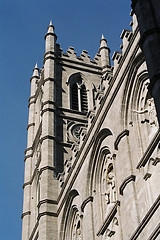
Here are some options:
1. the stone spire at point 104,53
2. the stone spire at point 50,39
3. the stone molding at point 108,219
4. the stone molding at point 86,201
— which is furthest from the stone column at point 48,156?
the stone molding at point 108,219

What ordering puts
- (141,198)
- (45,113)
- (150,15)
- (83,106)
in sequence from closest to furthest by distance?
(150,15) → (141,198) → (45,113) → (83,106)

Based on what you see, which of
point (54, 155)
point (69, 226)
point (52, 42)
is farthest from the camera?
point (52, 42)

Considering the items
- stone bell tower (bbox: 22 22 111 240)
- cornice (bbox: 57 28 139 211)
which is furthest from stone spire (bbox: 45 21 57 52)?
cornice (bbox: 57 28 139 211)

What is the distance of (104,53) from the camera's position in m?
39.6

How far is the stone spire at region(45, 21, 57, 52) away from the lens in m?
37.5

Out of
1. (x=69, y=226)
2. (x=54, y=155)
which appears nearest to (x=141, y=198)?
(x=69, y=226)

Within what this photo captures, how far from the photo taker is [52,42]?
125ft

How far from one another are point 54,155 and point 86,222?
8.98 m

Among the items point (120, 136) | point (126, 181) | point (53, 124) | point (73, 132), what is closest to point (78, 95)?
point (73, 132)

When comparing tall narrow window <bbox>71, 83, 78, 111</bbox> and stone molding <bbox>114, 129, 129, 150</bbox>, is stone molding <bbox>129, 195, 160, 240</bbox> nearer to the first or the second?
stone molding <bbox>114, 129, 129, 150</bbox>

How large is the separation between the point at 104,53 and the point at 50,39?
384 centimetres

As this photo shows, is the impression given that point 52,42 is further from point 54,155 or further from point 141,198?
point 141,198

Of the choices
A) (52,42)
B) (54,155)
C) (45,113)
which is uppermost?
(52,42)

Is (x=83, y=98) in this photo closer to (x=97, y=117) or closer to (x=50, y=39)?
(x=50, y=39)
